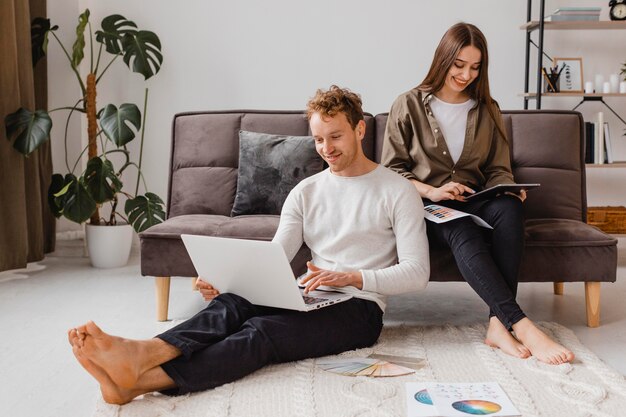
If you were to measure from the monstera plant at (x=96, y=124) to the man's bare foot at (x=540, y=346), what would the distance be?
2.06 m

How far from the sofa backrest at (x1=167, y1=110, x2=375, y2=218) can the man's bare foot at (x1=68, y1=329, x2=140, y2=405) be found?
4.49 ft

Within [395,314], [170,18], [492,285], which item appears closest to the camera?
[492,285]

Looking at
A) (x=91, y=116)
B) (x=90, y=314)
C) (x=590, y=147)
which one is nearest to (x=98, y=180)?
(x=91, y=116)

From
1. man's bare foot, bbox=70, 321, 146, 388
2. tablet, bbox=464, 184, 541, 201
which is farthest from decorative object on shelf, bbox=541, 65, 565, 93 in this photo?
man's bare foot, bbox=70, 321, 146, 388

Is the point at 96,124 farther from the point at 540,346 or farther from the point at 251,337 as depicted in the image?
the point at 540,346

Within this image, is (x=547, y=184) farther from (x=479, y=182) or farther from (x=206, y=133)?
(x=206, y=133)

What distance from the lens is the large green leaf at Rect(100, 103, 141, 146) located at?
3.69 m

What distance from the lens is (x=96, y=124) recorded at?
3973 mm

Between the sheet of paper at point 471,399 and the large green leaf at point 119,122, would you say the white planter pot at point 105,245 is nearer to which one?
the large green leaf at point 119,122

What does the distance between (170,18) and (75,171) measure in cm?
105

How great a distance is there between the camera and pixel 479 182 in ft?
8.64

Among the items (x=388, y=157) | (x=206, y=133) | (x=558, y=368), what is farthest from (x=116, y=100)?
(x=558, y=368)

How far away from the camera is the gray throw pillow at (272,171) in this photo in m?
2.93

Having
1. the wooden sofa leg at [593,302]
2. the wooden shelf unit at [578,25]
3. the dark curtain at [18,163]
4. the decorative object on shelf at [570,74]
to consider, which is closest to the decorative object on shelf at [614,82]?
the decorative object on shelf at [570,74]
